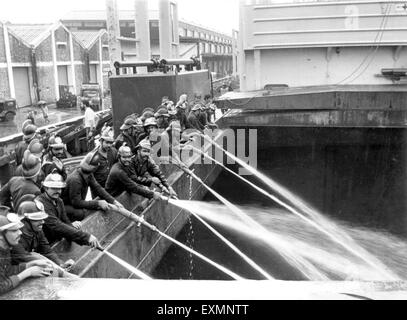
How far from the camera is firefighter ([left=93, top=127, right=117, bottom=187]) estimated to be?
715cm

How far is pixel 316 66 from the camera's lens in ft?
56.6

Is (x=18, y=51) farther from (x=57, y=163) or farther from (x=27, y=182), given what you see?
(x=27, y=182)

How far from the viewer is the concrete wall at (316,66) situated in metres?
16.8

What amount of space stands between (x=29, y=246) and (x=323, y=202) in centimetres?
980

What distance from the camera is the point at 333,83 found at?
1728cm

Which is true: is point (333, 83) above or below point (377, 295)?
above

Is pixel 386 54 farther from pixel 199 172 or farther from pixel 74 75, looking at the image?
pixel 74 75

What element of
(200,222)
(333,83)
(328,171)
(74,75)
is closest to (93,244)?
(200,222)

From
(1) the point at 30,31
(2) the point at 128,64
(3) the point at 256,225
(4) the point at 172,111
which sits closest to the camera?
(3) the point at 256,225

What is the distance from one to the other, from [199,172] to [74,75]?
26754mm

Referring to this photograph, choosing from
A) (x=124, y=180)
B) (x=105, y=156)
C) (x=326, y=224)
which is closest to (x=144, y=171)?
(x=124, y=180)

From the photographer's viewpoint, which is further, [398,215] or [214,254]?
[398,215]

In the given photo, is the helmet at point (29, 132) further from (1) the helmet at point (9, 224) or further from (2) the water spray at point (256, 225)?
(1) the helmet at point (9, 224)

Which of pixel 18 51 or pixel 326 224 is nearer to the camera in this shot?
pixel 326 224
